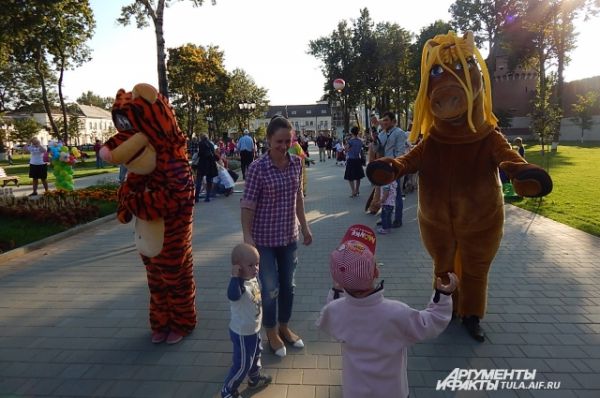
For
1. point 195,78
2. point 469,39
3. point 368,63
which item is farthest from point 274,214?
point 368,63

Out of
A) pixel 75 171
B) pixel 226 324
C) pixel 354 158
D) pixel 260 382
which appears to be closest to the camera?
pixel 260 382

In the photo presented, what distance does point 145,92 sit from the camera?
346 cm

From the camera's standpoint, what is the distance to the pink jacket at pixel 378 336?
1981 millimetres

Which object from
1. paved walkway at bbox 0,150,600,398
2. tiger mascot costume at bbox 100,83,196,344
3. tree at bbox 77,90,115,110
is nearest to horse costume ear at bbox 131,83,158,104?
tiger mascot costume at bbox 100,83,196,344

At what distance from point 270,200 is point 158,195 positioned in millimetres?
977

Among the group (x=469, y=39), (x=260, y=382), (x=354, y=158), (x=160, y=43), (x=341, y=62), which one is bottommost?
(x=260, y=382)

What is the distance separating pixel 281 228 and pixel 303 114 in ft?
382

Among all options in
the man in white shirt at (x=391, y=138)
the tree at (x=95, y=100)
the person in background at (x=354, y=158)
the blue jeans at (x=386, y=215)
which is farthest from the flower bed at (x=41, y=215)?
the tree at (x=95, y=100)

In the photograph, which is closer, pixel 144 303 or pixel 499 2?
pixel 144 303

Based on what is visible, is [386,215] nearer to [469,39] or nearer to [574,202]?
[469,39]

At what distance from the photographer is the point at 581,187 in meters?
12.4

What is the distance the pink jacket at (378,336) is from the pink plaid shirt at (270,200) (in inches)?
51.0

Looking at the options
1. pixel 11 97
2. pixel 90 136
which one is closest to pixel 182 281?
pixel 11 97

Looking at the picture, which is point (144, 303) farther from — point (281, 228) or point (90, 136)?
point (90, 136)
